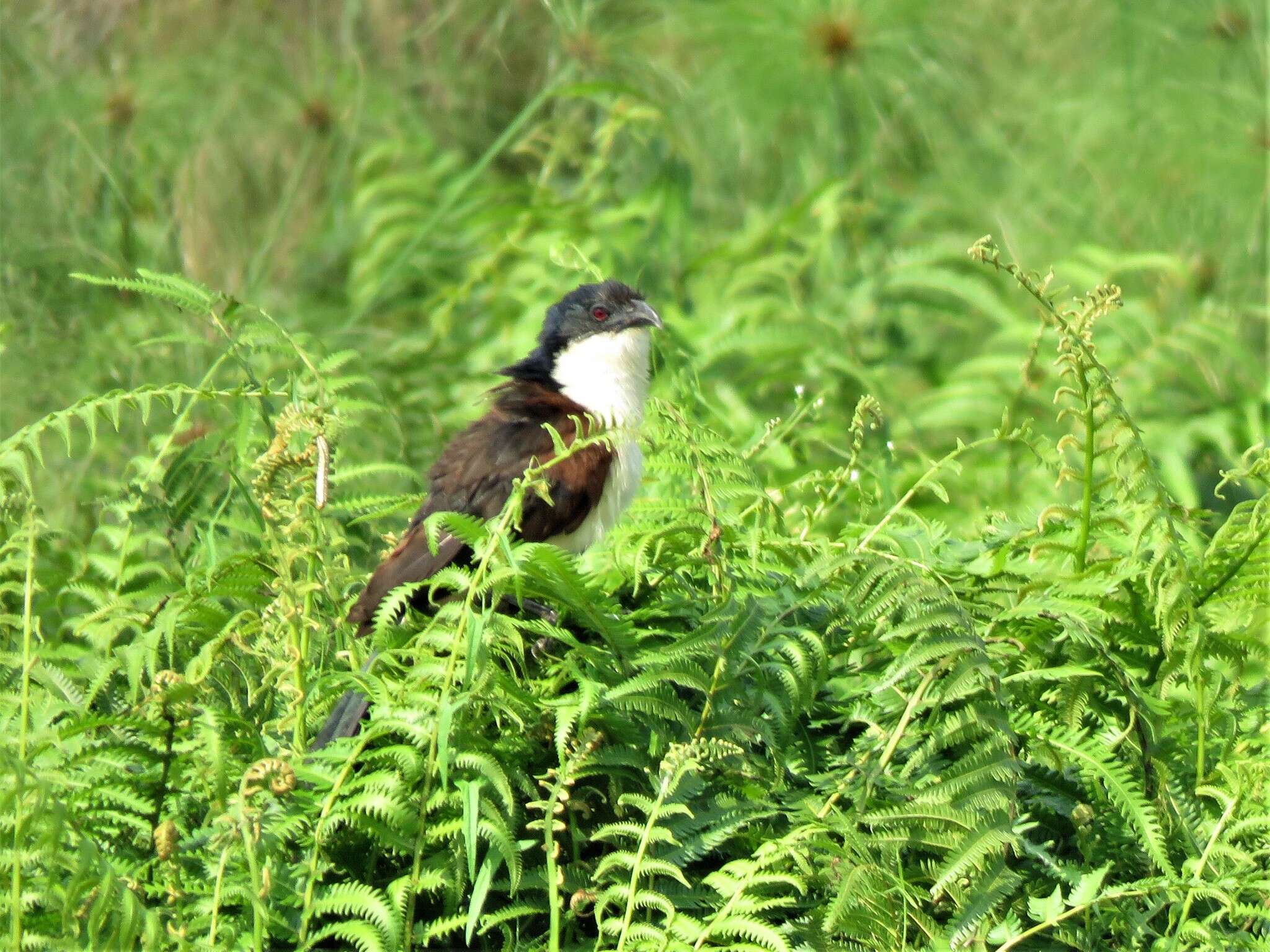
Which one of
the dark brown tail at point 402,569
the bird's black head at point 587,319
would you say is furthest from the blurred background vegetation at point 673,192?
the dark brown tail at point 402,569

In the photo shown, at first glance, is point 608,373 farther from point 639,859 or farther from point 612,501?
point 639,859

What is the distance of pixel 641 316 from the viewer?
434 centimetres

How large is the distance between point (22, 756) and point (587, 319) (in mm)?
2339

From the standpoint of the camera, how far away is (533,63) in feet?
26.6

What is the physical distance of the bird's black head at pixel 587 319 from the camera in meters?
4.36

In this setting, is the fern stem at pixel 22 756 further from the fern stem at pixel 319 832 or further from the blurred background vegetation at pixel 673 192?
the blurred background vegetation at pixel 673 192

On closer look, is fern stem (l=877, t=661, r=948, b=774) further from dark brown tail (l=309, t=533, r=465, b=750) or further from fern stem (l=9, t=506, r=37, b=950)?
fern stem (l=9, t=506, r=37, b=950)

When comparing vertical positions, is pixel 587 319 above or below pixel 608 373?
above

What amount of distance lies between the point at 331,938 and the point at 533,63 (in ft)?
20.9

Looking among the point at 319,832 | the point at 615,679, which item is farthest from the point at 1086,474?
the point at 319,832

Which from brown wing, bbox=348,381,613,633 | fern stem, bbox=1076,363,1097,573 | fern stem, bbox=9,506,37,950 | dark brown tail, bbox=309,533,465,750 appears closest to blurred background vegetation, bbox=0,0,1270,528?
brown wing, bbox=348,381,613,633

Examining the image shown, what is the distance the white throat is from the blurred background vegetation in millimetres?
719

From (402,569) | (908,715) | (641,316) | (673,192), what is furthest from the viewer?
(673,192)

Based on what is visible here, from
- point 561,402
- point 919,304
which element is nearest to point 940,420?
point 919,304
